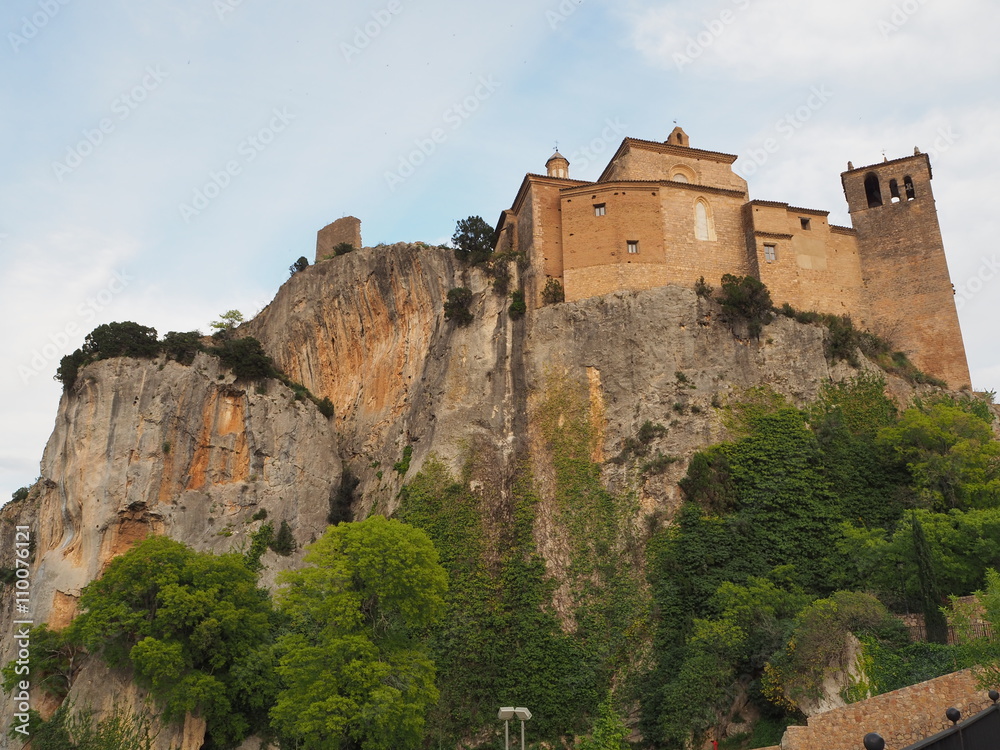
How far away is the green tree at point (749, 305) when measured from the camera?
3794 centimetres

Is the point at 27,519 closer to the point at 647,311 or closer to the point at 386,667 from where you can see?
the point at 386,667

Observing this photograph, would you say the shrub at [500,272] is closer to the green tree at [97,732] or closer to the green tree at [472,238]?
the green tree at [472,238]

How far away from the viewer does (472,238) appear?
43844 millimetres

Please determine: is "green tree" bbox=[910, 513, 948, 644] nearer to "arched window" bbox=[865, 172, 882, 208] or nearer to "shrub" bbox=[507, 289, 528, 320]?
"shrub" bbox=[507, 289, 528, 320]

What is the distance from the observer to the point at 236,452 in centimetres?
4256

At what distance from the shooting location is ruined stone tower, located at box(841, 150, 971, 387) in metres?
40.4

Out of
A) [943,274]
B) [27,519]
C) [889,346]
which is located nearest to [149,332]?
[27,519]

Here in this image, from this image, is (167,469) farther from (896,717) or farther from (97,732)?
(896,717)

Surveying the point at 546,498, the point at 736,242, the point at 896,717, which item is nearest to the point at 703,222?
the point at 736,242

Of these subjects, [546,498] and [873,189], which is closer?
[546,498]

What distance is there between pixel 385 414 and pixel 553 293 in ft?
37.8

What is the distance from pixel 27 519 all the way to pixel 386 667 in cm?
3425

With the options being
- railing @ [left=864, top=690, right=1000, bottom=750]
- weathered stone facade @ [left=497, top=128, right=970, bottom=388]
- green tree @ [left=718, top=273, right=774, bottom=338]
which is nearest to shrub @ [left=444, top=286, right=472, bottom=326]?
weathered stone facade @ [left=497, top=128, right=970, bottom=388]

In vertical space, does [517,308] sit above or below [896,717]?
above
